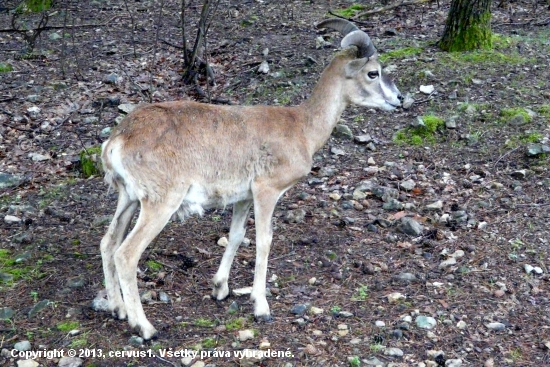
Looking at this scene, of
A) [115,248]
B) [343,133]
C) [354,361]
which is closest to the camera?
[354,361]

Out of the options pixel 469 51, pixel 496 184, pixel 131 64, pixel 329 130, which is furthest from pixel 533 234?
pixel 131 64

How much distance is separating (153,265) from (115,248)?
2.76ft

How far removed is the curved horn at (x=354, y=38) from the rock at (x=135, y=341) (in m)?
3.23

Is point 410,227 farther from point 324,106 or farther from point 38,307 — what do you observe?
point 38,307

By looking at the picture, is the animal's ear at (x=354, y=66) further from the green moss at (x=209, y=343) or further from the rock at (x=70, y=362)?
the rock at (x=70, y=362)

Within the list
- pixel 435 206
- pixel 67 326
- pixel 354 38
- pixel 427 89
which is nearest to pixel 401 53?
pixel 427 89

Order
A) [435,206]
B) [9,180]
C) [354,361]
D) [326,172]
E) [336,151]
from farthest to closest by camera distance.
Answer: [336,151]
[326,172]
[9,180]
[435,206]
[354,361]

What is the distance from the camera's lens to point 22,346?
5738 mm

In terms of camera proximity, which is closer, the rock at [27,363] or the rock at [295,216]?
the rock at [27,363]

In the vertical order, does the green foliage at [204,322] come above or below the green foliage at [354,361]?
below

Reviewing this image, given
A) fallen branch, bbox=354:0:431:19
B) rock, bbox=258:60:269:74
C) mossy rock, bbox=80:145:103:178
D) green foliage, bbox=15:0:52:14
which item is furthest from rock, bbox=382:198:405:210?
green foliage, bbox=15:0:52:14

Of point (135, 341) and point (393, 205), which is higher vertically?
point (135, 341)

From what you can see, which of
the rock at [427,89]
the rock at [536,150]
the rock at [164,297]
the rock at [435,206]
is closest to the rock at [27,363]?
the rock at [164,297]

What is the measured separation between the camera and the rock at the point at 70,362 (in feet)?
18.2
